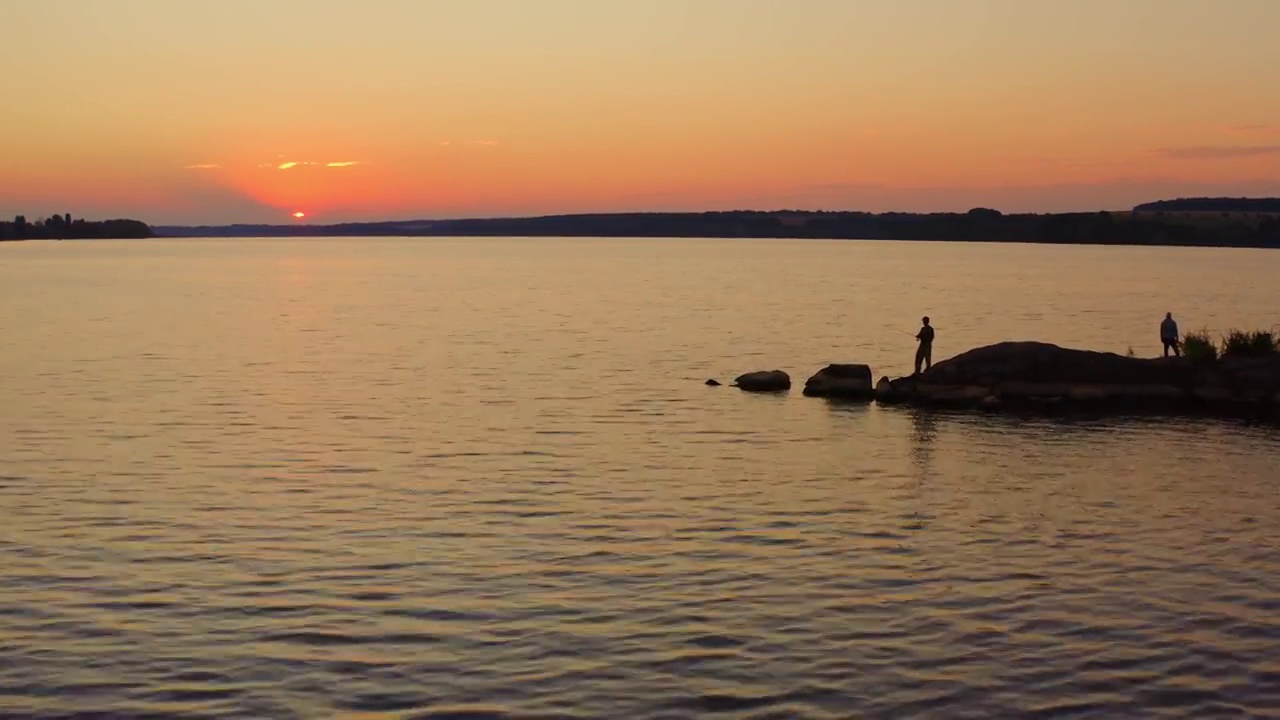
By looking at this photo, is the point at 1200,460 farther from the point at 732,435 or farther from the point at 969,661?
the point at 969,661

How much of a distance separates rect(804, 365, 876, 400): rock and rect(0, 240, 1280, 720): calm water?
93 centimetres

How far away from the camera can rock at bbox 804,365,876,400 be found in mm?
47406

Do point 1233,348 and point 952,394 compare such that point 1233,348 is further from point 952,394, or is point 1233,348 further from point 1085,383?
point 952,394

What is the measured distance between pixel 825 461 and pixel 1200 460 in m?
9.49

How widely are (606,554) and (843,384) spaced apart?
26.3 metres

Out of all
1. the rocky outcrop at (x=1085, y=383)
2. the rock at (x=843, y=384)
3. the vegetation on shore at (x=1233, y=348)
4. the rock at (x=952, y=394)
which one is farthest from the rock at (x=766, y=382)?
the vegetation on shore at (x=1233, y=348)

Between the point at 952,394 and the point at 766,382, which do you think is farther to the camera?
the point at 766,382

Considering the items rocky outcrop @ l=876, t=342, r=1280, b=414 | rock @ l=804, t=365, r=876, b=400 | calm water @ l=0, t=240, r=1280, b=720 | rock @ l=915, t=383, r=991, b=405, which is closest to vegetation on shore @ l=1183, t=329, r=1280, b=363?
rocky outcrop @ l=876, t=342, r=1280, b=414

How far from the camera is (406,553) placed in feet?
74.1

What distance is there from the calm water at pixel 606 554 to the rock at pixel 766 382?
102 centimetres

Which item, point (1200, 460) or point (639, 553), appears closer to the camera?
point (639, 553)

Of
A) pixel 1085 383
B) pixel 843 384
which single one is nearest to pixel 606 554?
pixel 843 384

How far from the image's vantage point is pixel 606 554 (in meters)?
22.7

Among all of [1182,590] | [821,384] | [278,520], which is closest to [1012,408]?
[821,384]
